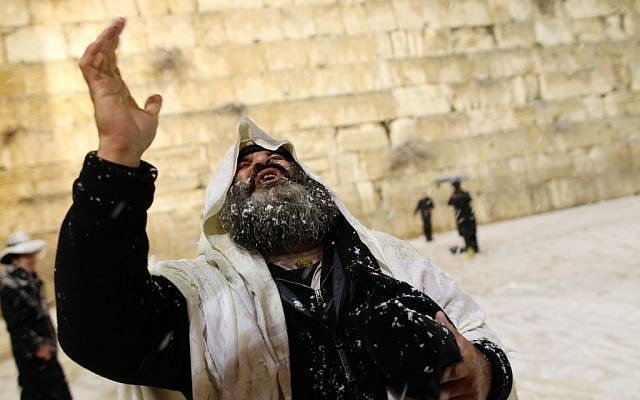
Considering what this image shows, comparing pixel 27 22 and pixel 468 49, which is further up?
pixel 27 22

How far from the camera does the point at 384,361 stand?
46.1 inches

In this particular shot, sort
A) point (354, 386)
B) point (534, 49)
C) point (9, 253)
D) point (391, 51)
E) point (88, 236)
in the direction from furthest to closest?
point (534, 49)
point (391, 51)
point (9, 253)
point (354, 386)
point (88, 236)

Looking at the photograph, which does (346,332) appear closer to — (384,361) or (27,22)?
(384,361)

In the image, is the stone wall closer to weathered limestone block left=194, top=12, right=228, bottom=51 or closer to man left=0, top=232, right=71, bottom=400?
weathered limestone block left=194, top=12, right=228, bottom=51

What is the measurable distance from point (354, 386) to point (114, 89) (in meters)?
1.01

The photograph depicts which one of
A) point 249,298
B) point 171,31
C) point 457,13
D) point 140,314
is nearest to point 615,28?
point 457,13

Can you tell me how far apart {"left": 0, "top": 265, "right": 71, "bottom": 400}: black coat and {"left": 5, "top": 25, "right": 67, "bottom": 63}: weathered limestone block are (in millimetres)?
5161

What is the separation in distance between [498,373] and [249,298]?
0.75m

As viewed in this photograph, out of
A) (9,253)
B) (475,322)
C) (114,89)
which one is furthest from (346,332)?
(9,253)

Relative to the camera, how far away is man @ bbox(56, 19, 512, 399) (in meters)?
1.05

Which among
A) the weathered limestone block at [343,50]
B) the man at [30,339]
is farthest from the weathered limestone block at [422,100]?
the man at [30,339]

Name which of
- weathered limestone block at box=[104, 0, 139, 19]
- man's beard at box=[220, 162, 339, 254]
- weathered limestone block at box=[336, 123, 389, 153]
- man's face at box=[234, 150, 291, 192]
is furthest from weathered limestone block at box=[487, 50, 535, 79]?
man's beard at box=[220, 162, 339, 254]

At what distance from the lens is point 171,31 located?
307 inches

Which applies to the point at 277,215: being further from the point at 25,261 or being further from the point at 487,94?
the point at 487,94
